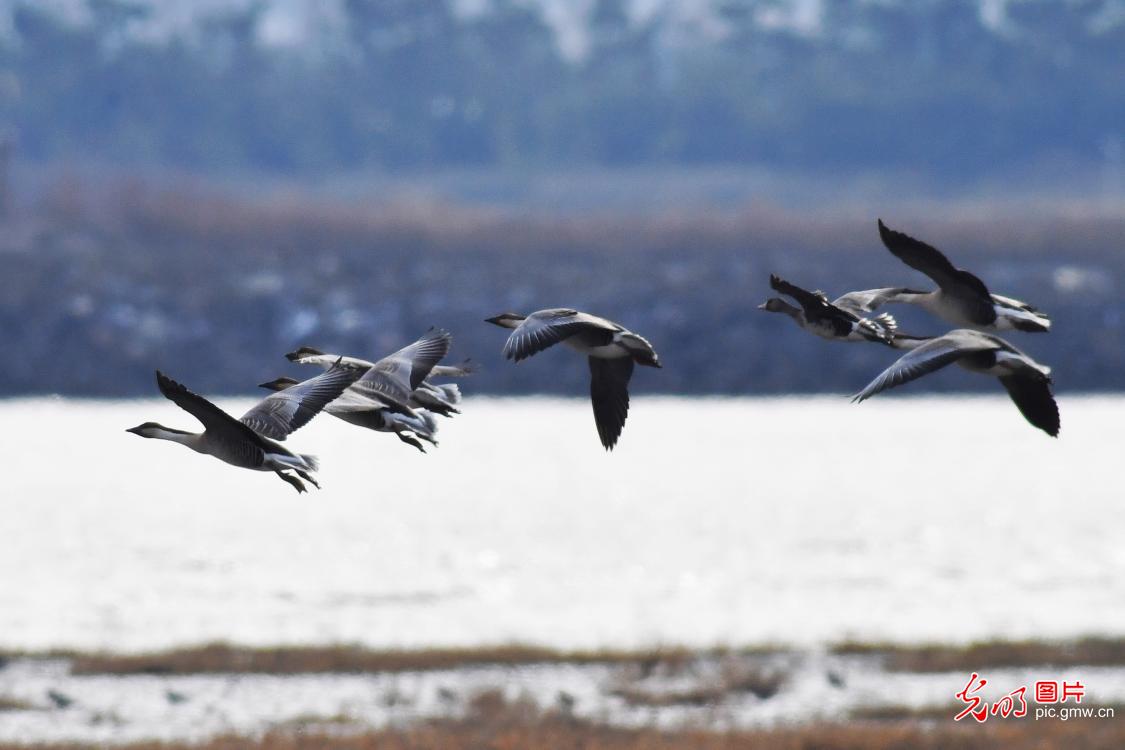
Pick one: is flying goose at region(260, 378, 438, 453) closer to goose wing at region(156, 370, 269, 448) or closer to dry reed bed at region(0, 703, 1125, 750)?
goose wing at region(156, 370, 269, 448)

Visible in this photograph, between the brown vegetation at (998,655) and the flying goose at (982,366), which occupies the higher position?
the flying goose at (982,366)

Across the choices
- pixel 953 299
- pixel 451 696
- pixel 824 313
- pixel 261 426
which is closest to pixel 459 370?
pixel 261 426

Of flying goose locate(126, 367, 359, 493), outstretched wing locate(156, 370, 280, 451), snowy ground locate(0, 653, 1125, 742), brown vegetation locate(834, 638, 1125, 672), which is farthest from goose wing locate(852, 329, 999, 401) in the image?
brown vegetation locate(834, 638, 1125, 672)

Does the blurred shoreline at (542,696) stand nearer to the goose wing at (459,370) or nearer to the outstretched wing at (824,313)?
the goose wing at (459,370)

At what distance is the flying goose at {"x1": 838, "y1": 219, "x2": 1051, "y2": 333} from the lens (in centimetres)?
980

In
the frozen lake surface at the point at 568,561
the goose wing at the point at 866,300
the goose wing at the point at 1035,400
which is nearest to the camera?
the goose wing at the point at 1035,400

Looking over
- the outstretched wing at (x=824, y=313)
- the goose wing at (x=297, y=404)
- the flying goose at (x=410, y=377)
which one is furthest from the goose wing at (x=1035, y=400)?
the goose wing at (x=297, y=404)

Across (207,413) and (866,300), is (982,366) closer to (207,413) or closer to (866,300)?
(866,300)

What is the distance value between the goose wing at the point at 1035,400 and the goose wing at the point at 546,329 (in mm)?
2474

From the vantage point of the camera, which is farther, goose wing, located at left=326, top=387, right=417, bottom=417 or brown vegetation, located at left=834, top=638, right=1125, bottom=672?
brown vegetation, located at left=834, top=638, right=1125, bottom=672

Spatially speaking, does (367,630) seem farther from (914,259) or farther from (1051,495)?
(1051,495)

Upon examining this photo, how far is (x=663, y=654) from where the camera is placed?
56.4 metres

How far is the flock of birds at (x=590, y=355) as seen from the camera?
959cm

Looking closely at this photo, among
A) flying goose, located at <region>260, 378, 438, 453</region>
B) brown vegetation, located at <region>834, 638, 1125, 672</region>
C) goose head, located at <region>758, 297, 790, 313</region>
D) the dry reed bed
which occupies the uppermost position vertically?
goose head, located at <region>758, 297, 790, 313</region>
